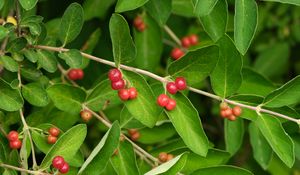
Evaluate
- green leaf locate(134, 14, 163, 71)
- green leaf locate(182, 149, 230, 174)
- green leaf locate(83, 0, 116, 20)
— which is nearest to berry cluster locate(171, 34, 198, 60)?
green leaf locate(134, 14, 163, 71)

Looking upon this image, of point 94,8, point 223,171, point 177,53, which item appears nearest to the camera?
point 223,171

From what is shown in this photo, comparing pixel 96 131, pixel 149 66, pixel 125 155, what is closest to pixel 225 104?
pixel 125 155

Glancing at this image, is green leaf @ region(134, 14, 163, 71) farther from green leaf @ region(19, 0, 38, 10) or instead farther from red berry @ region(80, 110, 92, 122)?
green leaf @ region(19, 0, 38, 10)

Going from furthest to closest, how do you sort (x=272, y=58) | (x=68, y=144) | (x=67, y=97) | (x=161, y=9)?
1. (x=272, y=58)
2. (x=161, y=9)
3. (x=67, y=97)
4. (x=68, y=144)

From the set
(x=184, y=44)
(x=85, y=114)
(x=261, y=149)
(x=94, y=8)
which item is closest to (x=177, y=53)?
(x=184, y=44)

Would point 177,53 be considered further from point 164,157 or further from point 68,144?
point 68,144

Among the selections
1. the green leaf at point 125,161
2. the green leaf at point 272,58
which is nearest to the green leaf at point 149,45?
the green leaf at point 125,161

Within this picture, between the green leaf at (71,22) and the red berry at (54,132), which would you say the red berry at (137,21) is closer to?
the green leaf at (71,22)
